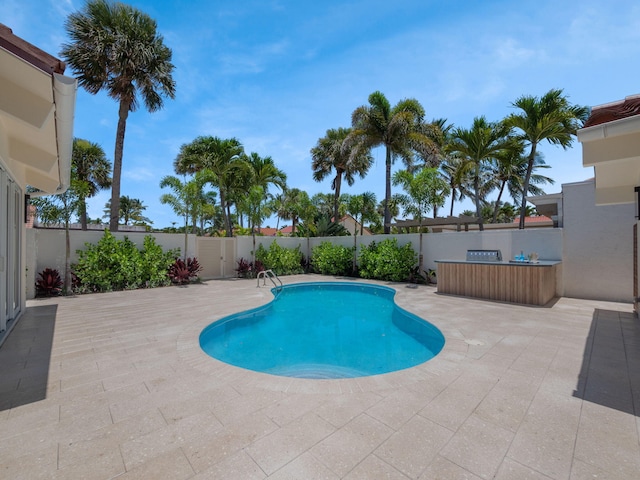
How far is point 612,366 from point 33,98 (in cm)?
795

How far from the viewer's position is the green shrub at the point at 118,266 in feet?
33.3

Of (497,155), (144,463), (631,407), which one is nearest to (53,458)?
(144,463)

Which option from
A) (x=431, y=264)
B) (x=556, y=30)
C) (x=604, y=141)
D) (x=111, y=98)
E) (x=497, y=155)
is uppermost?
(x=111, y=98)

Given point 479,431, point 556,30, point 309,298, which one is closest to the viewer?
point 479,431

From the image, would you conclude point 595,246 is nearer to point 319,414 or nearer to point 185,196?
point 319,414

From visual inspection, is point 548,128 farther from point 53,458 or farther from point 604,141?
point 53,458

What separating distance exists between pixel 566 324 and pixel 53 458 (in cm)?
795

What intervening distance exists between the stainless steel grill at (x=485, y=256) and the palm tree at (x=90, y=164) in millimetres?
21733

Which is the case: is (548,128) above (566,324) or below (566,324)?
above

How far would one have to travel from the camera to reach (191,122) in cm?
1269

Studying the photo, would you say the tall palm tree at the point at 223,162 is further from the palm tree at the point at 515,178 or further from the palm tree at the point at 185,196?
the palm tree at the point at 515,178

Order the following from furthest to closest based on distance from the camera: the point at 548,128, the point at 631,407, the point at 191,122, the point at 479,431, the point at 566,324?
the point at 191,122 → the point at 548,128 → the point at 566,324 → the point at 631,407 → the point at 479,431

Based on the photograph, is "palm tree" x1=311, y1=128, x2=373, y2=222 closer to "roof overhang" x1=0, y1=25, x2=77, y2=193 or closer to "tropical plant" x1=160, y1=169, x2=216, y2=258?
"tropical plant" x1=160, y1=169, x2=216, y2=258

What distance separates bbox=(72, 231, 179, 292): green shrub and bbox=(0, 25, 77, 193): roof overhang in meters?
5.82
